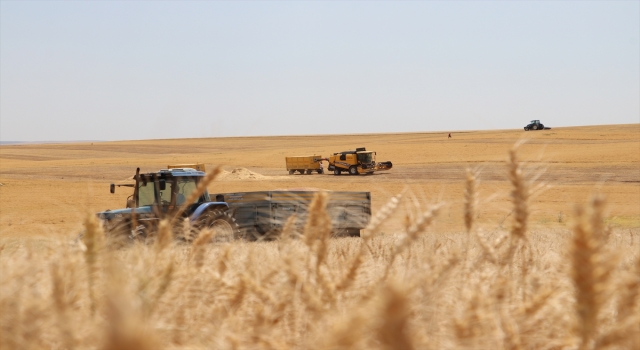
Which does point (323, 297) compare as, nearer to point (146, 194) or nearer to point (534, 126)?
point (146, 194)

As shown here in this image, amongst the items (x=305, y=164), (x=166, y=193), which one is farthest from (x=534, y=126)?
(x=166, y=193)

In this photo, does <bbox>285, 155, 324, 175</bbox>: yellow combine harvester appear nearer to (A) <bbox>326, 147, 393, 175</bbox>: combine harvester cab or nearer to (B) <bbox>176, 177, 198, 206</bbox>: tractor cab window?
(A) <bbox>326, 147, 393, 175</bbox>: combine harvester cab

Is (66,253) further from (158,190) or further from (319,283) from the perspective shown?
(158,190)

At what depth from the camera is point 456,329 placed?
1.89 metres

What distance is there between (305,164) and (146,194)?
4509 cm

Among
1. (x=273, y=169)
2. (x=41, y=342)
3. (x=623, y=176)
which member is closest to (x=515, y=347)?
(x=41, y=342)

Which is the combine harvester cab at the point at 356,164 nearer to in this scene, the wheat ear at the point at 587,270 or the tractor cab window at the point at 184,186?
the tractor cab window at the point at 184,186

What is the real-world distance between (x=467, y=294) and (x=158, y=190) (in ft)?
47.1

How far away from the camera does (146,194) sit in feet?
53.2

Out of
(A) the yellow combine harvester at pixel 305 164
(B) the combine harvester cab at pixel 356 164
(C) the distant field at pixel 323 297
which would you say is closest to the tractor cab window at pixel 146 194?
(C) the distant field at pixel 323 297

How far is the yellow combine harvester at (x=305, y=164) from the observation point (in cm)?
6103

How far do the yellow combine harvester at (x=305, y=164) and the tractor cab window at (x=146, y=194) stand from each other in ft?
147

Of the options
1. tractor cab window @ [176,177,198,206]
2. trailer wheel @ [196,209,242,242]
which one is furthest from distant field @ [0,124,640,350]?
tractor cab window @ [176,177,198,206]

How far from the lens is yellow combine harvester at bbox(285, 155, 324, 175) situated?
200 feet
